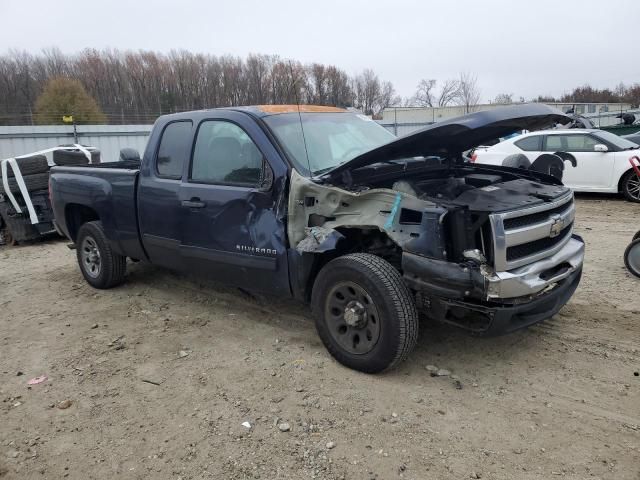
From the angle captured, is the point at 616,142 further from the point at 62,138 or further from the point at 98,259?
the point at 62,138

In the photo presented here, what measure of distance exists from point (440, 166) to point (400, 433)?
82.0 inches

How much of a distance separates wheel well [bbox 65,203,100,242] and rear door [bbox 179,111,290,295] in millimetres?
2142

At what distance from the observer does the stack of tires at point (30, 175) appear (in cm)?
857

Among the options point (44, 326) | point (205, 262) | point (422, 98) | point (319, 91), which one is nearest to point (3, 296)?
point (44, 326)

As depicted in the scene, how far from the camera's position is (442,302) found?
3246 millimetres

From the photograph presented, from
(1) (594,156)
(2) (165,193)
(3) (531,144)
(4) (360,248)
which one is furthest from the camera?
(3) (531,144)

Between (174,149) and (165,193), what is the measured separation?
0.42 metres

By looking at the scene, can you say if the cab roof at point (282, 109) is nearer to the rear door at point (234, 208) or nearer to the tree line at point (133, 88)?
the rear door at point (234, 208)

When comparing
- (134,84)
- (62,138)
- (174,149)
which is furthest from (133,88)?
(174,149)

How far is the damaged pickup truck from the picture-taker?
3170 mm

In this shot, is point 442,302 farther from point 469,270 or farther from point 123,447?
point 123,447

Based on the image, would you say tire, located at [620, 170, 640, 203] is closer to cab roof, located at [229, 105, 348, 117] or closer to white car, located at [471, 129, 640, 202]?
white car, located at [471, 129, 640, 202]

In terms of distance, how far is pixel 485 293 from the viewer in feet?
10.0

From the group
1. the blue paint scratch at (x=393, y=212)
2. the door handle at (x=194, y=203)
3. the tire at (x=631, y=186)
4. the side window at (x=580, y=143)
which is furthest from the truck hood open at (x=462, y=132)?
the side window at (x=580, y=143)
